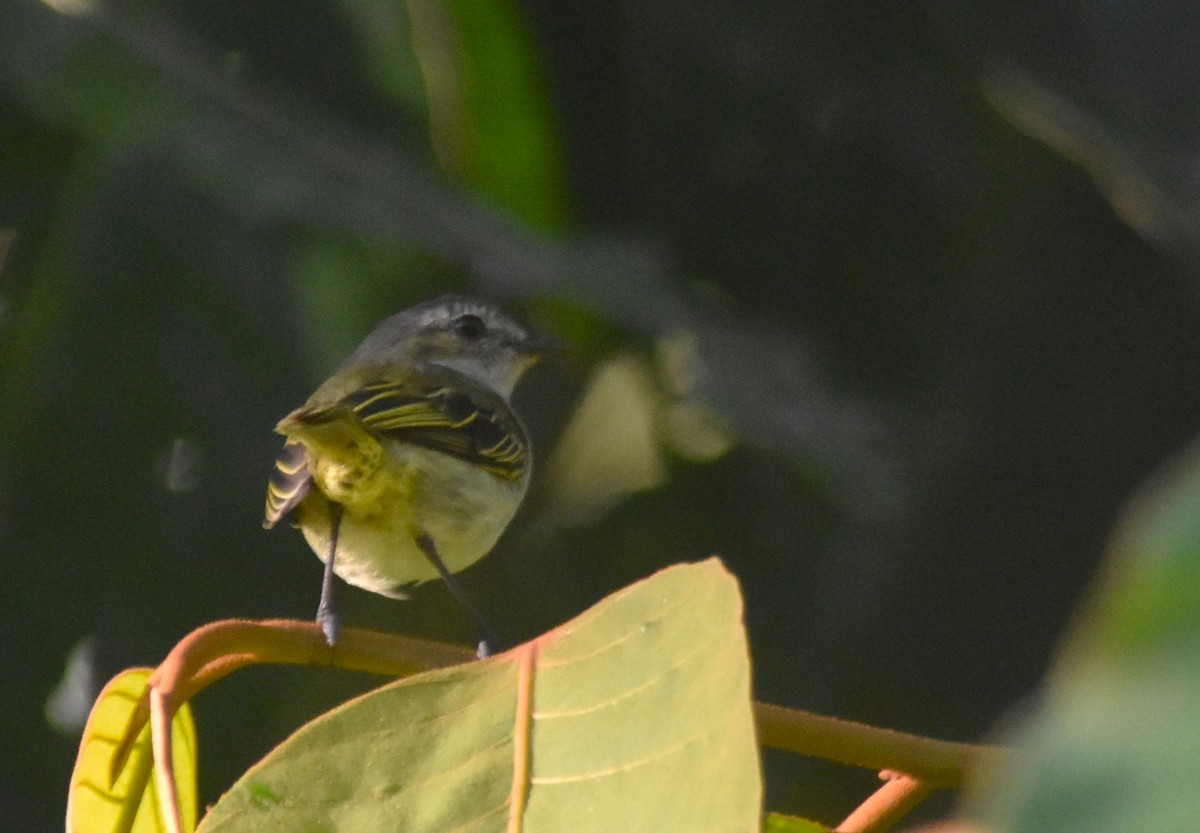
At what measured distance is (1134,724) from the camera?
266 millimetres

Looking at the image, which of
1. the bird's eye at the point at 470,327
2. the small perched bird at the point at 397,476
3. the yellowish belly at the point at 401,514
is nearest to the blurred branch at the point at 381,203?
the bird's eye at the point at 470,327

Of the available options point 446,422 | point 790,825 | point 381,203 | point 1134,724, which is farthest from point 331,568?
point 1134,724

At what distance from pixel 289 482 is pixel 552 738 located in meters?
0.97

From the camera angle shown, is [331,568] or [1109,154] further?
[1109,154]

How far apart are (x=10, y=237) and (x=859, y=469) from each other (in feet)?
4.84

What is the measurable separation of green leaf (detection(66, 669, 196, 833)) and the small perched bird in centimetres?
61

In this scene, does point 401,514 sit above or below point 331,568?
above

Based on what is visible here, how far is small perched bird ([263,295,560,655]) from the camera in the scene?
177 cm

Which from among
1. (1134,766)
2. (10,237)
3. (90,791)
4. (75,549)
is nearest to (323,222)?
(10,237)

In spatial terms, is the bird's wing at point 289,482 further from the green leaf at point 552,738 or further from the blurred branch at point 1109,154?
the blurred branch at point 1109,154

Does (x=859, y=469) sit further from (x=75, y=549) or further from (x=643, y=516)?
(x=75, y=549)

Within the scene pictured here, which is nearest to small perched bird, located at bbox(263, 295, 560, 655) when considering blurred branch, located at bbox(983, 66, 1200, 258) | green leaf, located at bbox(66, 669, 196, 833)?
green leaf, located at bbox(66, 669, 196, 833)

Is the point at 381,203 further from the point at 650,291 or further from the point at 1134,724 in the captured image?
the point at 1134,724

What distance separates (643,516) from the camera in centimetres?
271
